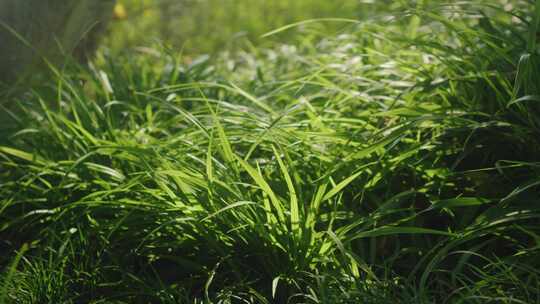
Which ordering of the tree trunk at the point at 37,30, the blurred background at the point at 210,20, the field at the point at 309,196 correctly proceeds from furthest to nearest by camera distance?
the blurred background at the point at 210,20, the tree trunk at the point at 37,30, the field at the point at 309,196

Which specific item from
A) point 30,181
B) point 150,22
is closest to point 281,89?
point 30,181

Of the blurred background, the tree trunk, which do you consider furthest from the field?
the blurred background

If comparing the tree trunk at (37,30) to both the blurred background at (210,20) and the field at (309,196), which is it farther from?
the blurred background at (210,20)

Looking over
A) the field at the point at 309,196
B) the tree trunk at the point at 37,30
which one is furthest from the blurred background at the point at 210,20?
the field at the point at 309,196

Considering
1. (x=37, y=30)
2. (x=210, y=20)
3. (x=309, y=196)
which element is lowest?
(x=210, y=20)

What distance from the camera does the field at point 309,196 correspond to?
235 cm

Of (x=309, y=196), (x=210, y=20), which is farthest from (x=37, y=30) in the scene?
(x=210, y=20)

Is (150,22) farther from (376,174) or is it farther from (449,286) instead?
(449,286)

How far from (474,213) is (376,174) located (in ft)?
1.18

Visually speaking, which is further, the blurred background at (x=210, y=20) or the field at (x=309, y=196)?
the blurred background at (x=210, y=20)

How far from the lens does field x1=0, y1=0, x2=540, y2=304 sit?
235 cm

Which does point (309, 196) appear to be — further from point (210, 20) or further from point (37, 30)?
point (210, 20)

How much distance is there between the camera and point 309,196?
2664 millimetres

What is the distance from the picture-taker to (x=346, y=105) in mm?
3145
